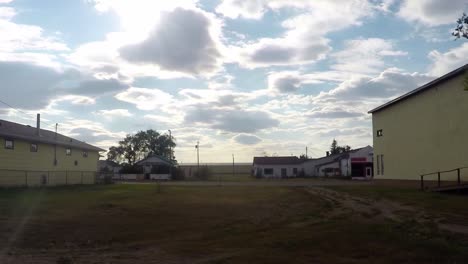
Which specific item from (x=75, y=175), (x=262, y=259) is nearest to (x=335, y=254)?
(x=262, y=259)

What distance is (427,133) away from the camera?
32.6 metres

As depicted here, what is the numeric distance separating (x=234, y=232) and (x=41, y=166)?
30206 millimetres

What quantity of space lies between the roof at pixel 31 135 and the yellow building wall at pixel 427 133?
29.4m

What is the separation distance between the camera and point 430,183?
31750mm

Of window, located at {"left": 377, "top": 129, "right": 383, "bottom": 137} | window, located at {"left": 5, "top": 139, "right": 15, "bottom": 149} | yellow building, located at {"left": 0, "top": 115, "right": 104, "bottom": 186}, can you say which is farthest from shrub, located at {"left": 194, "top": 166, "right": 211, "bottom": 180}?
window, located at {"left": 5, "top": 139, "right": 15, "bottom": 149}

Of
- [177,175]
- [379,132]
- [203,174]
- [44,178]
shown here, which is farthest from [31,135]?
[203,174]

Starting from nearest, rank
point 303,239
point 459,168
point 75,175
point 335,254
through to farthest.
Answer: point 335,254
point 303,239
point 459,168
point 75,175

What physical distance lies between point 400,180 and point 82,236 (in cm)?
2901

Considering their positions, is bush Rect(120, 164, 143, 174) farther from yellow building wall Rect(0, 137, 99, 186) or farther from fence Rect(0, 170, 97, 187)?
fence Rect(0, 170, 97, 187)

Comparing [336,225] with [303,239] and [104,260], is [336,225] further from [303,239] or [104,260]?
[104,260]

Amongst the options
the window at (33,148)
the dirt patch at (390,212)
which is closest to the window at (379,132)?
the dirt patch at (390,212)

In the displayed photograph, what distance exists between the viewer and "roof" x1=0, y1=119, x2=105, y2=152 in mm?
35688

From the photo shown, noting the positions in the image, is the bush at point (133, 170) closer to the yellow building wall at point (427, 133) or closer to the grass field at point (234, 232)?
the yellow building wall at point (427, 133)

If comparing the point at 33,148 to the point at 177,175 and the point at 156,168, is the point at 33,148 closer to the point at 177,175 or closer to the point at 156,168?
Answer: the point at 177,175
